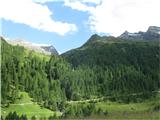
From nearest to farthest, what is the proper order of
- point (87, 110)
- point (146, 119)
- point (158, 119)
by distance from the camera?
point (158, 119)
point (146, 119)
point (87, 110)

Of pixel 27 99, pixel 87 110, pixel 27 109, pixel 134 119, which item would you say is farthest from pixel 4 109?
pixel 134 119

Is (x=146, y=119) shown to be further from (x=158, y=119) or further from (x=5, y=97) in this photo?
(x=5, y=97)

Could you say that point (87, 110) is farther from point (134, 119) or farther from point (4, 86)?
point (134, 119)

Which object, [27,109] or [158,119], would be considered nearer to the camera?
[158,119]

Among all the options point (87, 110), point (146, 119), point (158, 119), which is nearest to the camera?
point (158, 119)

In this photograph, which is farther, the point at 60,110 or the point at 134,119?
the point at 60,110

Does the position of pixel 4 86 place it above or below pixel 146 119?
above

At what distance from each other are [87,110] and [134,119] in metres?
115

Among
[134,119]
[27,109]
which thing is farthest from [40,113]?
[134,119]

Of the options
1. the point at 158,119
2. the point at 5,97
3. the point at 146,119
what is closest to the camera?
the point at 158,119

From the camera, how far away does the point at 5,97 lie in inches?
7470

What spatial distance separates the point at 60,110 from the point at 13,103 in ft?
74.1

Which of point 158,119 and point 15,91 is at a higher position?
point 15,91

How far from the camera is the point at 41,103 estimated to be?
198375 mm
